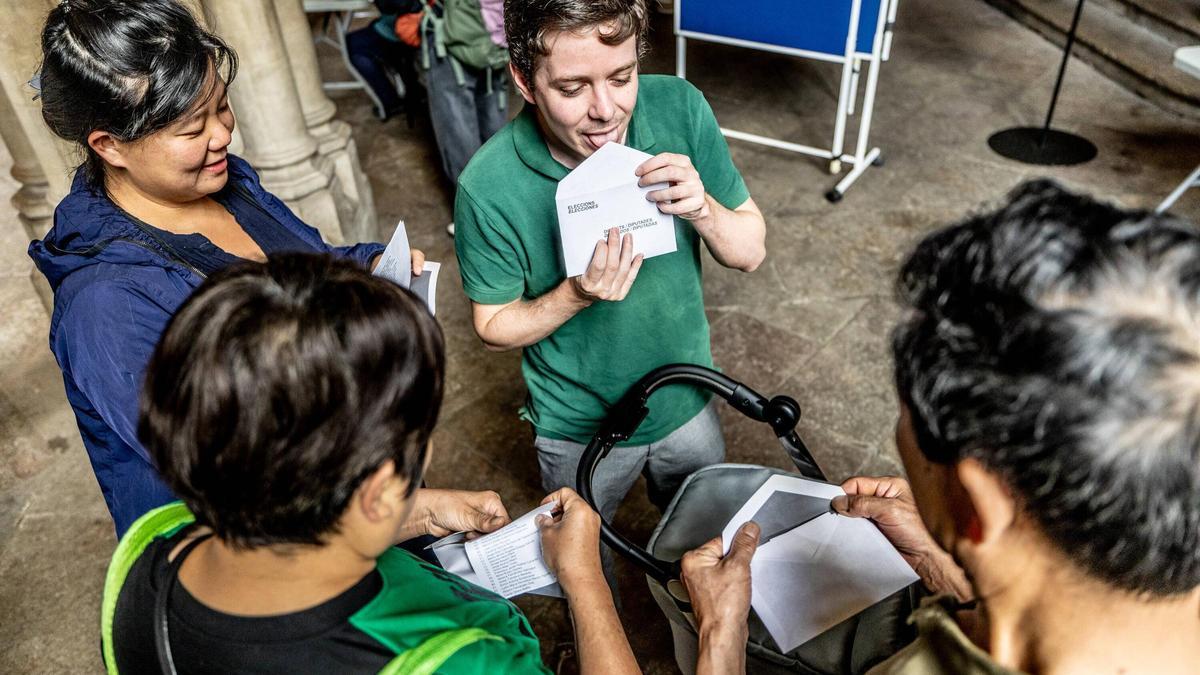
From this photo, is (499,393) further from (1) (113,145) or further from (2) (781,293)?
(1) (113,145)

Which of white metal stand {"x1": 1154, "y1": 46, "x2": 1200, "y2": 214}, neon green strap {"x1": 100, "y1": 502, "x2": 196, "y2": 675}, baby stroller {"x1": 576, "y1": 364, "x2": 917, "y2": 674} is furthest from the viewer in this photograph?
white metal stand {"x1": 1154, "y1": 46, "x2": 1200, "y2": 214}

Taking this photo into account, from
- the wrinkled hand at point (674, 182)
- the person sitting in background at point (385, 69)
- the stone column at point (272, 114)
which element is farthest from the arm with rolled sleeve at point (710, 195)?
the person sitting in background at point (385, 69)

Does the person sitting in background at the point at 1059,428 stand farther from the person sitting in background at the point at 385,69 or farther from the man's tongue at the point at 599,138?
the person sitting in background at the point at 385,69

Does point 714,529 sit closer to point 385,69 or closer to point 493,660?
point 493,660

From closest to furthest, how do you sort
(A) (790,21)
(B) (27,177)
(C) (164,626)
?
1. (C) (164,626)
2. (B) (27,177)
3. (A) (790,21)

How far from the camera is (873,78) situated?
4.36 metres

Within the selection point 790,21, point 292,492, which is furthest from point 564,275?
point 790,21

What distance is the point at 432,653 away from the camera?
0.96 m

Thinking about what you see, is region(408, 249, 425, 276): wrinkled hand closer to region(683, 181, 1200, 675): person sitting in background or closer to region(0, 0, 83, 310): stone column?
region(683, 181, 1200, 675): person sitting in background

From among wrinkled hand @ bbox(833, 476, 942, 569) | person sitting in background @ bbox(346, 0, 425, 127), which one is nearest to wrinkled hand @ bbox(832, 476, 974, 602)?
wrinkled hand @ bbox(833, 476, 942, 569)

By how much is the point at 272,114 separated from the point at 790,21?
8.39 feet

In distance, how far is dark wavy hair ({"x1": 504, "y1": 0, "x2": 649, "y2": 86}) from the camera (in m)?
1.52

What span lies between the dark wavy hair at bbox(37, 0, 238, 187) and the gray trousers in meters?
1.07

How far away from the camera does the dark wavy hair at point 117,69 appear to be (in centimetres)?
142
